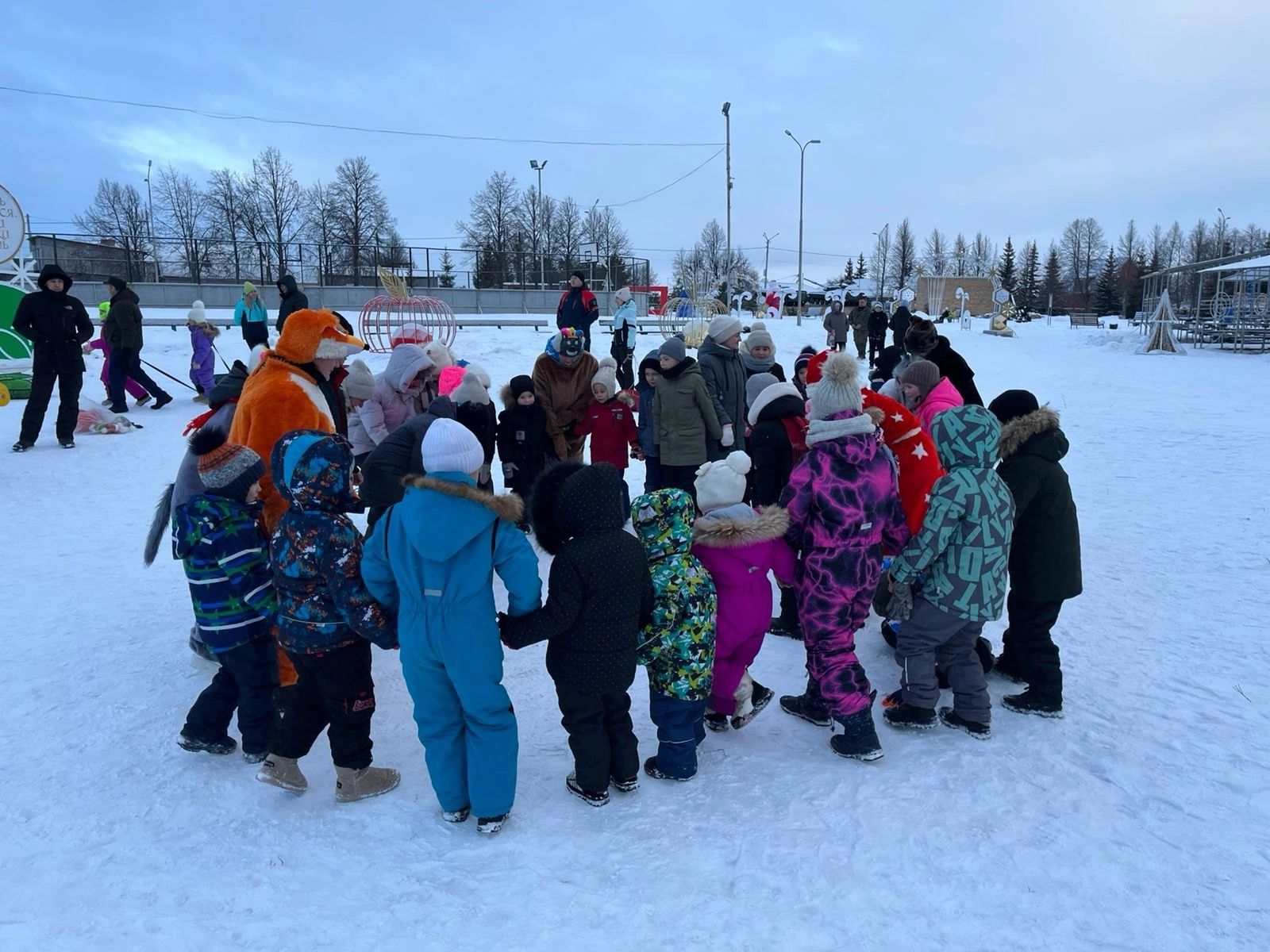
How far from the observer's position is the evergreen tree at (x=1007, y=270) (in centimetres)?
7800

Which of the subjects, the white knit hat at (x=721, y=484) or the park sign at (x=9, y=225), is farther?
the park sign at (x=9, y=225)

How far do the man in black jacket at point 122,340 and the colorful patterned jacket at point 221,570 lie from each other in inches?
377

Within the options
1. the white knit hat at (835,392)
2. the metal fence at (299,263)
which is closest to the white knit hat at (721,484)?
the white knit hat at (835,392)

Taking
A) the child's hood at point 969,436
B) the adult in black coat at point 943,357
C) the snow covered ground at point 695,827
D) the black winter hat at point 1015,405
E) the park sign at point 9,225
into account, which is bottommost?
the snow covered ground at point 695,827

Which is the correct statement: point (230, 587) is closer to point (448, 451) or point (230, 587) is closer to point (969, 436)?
point (448, 451)

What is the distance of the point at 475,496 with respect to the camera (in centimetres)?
286

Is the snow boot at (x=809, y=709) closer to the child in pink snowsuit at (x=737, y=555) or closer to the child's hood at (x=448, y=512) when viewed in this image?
the child in pink snowsuit at (x=737, y=555)

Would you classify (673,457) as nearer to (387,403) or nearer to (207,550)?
(387,403)

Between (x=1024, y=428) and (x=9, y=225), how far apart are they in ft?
40.5

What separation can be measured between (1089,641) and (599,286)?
1371 inches

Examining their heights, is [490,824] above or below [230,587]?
below

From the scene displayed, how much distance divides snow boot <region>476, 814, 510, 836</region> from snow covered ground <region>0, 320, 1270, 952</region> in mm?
46

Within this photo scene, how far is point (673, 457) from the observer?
236 inches

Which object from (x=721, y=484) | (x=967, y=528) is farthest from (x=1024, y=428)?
(x=721, y=484)
